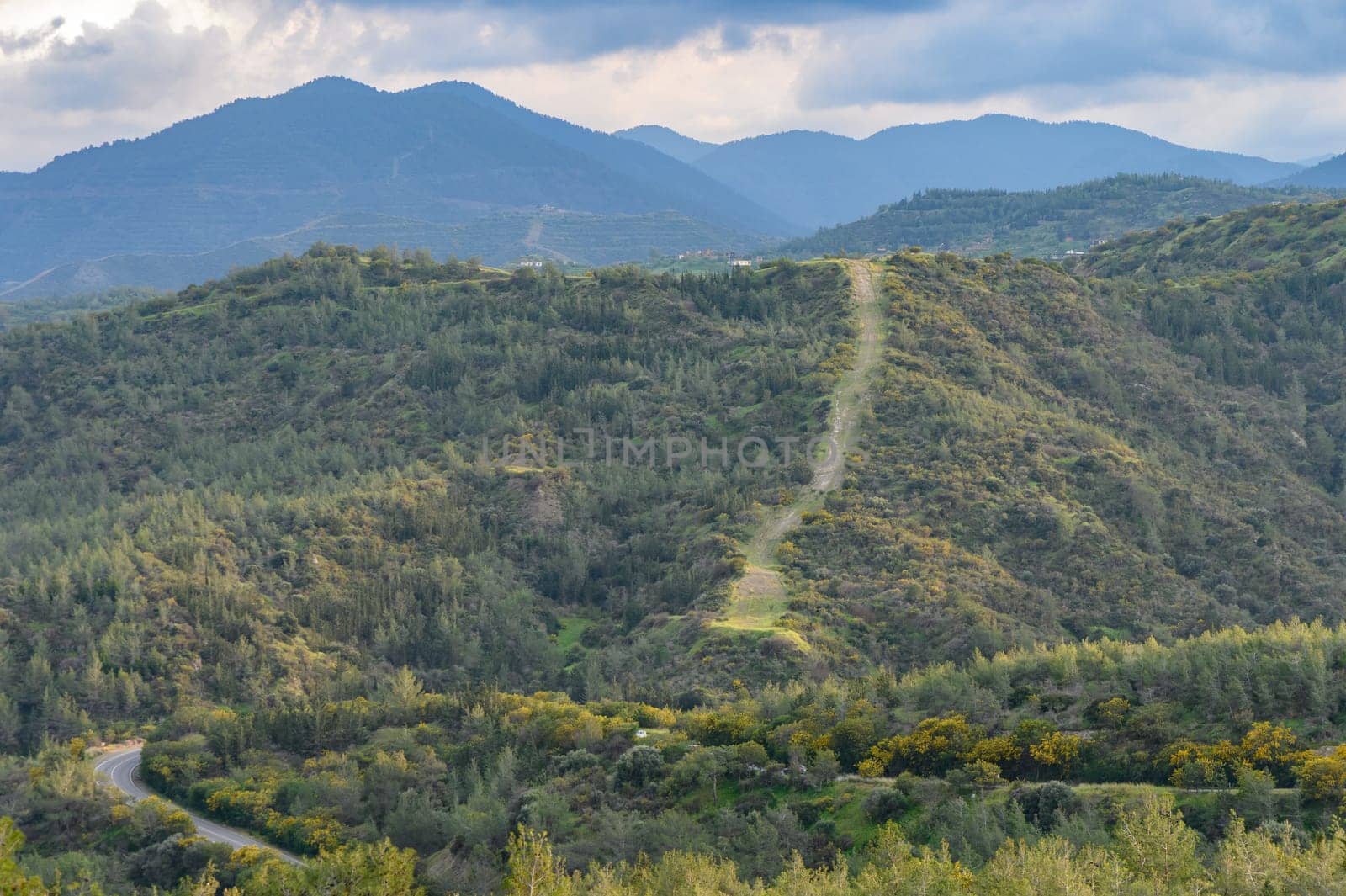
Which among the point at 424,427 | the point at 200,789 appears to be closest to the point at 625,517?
the point at 424,427

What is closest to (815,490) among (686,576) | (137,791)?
(686,576)

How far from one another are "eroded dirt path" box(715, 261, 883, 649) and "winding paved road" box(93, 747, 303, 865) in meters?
27.3

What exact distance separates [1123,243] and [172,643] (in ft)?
407

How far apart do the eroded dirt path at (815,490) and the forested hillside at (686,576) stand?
0.89 meters

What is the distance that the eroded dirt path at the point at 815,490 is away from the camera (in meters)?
71.9

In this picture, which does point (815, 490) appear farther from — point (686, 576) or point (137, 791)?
point (137, 791)

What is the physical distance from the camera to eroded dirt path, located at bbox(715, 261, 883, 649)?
7188cm

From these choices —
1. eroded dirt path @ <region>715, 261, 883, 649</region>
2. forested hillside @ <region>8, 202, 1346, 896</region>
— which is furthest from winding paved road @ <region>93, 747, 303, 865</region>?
eroded dirt path @ <region>715, 261, 883, 649</region>

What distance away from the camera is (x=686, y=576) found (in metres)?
79.4

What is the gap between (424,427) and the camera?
107 metres

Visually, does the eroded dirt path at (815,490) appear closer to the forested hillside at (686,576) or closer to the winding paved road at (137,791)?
the forested hillside at (686,576)

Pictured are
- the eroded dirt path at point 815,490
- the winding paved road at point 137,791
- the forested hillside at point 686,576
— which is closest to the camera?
the forested hillside at point 686,576

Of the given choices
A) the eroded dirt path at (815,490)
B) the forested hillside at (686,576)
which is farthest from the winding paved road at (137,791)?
the eroded dirt path at (815,490)

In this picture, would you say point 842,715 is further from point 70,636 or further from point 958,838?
point 70,636
